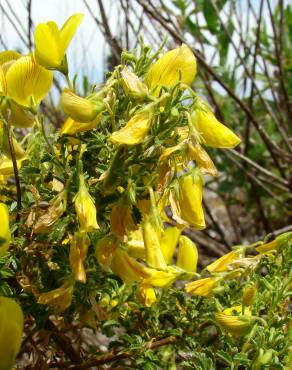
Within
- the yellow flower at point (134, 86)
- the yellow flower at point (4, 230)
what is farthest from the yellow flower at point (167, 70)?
the yellow flower at point (4, 230)

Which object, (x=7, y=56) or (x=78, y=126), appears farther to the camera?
(x=7, y=56)

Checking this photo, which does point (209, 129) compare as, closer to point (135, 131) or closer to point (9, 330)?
point (135, 131)

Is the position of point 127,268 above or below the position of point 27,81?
below

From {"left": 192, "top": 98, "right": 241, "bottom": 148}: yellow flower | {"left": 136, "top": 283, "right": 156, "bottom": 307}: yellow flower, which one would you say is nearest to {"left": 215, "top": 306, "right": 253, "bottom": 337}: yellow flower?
{"left": 136, "top": 283, "right": 156, "bottom": 307}: yellow flower

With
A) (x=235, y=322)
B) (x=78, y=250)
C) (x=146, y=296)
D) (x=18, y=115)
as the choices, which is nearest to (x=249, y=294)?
(x=235, y=322)

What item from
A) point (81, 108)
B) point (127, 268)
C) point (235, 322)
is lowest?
point (235, 322)

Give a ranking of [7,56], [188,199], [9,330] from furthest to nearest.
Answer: [7,56] < [188,199] < [9,330]

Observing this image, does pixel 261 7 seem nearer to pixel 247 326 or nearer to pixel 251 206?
pixel 251 206
